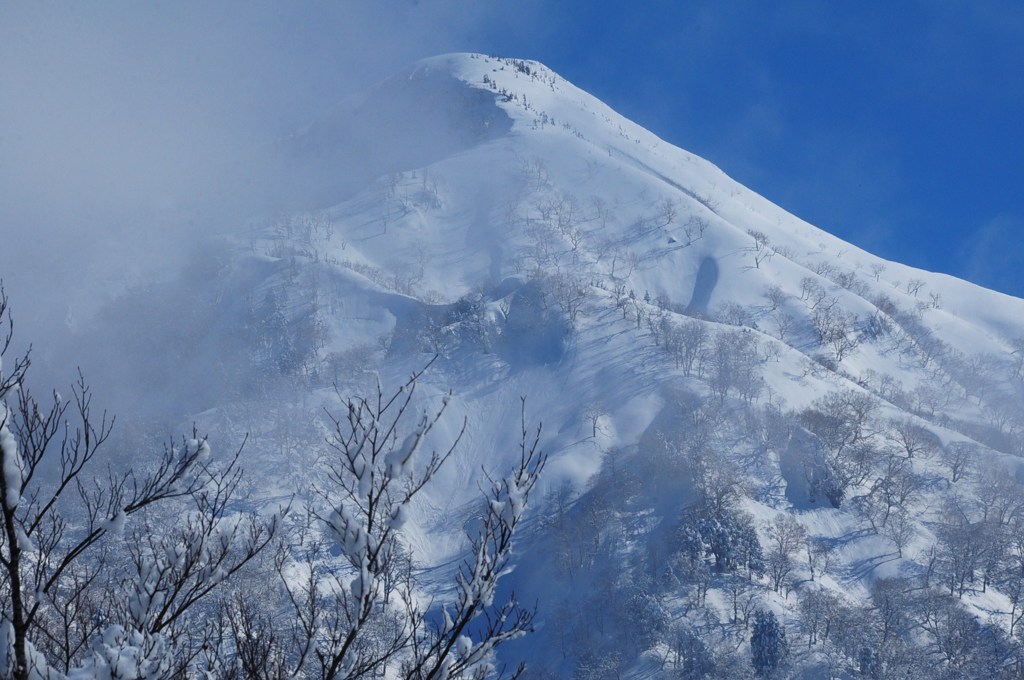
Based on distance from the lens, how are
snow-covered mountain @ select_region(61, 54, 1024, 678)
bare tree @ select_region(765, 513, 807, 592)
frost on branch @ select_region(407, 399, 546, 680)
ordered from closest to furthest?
frost on branch @ select_region(407, 399, 546, 680) → snow-covered mountain @ select_region(61, 54, 1024, 678) → bare tree @ select_region(765, 513, 807, 592)

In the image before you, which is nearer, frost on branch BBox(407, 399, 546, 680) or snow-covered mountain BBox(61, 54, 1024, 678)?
frost on branch BBox(407, 399, 546, 680)

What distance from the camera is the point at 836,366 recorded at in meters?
110

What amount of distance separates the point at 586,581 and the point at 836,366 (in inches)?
2436

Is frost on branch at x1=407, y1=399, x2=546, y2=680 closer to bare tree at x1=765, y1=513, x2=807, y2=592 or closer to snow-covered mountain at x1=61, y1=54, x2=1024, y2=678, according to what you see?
snow-covered mountain at x1=61, y1=54, x2=1024, y2=678

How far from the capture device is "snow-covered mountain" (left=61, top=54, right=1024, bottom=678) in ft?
211

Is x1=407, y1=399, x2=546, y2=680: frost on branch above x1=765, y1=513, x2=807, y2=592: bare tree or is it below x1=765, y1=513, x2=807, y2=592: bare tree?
below

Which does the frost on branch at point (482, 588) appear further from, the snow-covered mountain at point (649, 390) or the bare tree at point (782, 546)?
the bare tree at point (782, 546)

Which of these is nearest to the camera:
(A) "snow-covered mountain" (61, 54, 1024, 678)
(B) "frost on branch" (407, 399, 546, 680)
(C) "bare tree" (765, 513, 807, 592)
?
(B) "frost on branch" (407, 399, 546, 680)

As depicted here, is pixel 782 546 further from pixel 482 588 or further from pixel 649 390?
pixel 482 588

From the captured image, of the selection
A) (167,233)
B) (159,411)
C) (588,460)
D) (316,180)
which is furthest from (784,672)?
(316,180)

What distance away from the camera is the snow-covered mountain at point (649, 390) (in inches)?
2534

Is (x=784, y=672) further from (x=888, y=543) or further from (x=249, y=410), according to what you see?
(x=249, y=410)

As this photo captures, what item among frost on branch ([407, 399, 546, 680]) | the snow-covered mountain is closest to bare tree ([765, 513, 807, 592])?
the snow-covered mountain

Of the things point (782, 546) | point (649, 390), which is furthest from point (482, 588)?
point (649, 390)
